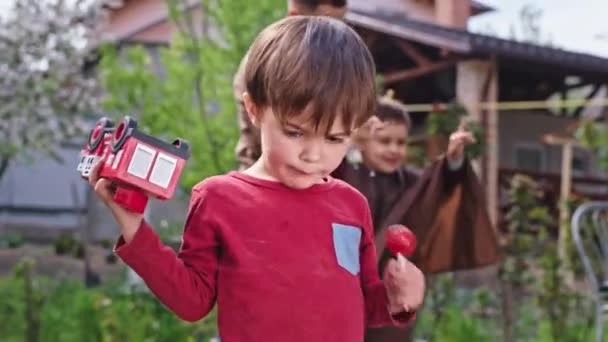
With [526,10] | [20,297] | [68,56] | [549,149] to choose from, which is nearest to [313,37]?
[20,297]

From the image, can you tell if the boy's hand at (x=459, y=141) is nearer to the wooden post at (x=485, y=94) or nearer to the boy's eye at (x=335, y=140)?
the boy's eye at (x=335, y=140)

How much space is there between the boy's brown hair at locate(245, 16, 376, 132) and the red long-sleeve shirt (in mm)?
157

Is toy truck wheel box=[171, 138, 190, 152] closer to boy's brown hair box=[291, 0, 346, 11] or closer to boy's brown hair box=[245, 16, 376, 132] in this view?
boy's brown hair box=[245, 16, 376, 132]

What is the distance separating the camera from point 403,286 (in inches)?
69.5

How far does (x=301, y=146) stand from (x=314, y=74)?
0.36 feet

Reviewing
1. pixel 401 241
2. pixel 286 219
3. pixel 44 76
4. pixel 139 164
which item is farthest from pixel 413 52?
pixel 139 164

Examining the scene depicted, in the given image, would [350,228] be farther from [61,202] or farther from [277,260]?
[61,202]

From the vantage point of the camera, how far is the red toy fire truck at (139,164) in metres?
1.41

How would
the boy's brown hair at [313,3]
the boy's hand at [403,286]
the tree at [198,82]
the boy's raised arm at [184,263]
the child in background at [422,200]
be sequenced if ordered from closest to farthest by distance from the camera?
1. the boy's raised arm at [184,263]
2. the boy's hand at [403,286]
3. the boy's brown hair at [313,3]
4. the child in background at [422,200]
5. the tree at [198,82]

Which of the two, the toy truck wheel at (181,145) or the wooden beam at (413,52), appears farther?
the wooden beam at (413,52)

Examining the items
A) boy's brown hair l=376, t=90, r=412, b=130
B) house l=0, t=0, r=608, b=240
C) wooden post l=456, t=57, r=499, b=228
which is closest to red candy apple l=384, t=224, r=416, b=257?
boy's brown hair l=376, t=90, r=412, b=130

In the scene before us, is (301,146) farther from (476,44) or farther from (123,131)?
(476,44)

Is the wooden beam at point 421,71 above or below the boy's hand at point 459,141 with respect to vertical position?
below

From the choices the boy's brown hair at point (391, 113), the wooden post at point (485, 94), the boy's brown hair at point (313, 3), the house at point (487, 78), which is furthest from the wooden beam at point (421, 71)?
the boy's brown hair at point (313, 3)
